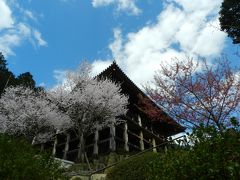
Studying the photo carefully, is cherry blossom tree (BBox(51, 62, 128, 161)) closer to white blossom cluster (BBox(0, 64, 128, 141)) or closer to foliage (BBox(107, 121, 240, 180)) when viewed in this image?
white blossom cluster (BBox(0, 64, 128, 141))

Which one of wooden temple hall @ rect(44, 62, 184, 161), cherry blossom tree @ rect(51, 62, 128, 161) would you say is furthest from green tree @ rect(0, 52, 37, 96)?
cherry blossom tree @ rect(51, 62, 128, 161)

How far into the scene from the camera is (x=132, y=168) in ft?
36.8

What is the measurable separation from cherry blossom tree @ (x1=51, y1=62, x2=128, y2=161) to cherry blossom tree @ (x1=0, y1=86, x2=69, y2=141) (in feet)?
11.3

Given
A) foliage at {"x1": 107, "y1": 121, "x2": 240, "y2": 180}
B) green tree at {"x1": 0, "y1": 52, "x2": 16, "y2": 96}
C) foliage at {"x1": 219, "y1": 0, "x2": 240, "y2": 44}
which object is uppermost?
green tree at {"x1": 0, "y1": 52, "x2": 16, "y2": 96}

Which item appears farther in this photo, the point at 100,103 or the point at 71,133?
the point at 71,133

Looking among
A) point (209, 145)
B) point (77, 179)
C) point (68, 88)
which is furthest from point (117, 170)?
point (68, 88)

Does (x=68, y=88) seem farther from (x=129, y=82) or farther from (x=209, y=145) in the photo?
(x=209, y=145)

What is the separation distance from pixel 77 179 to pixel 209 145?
877 centimetres

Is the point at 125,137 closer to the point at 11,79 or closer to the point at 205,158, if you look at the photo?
the point at 11,79

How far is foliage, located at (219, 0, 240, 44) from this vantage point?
15.3m

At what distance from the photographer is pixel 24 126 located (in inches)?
1024

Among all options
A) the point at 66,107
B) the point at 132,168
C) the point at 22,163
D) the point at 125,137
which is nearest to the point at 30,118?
the point at 66,107

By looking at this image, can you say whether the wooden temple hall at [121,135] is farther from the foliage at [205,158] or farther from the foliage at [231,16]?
the foliage at [205,158]

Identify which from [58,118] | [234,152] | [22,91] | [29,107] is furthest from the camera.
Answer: [22,91]
